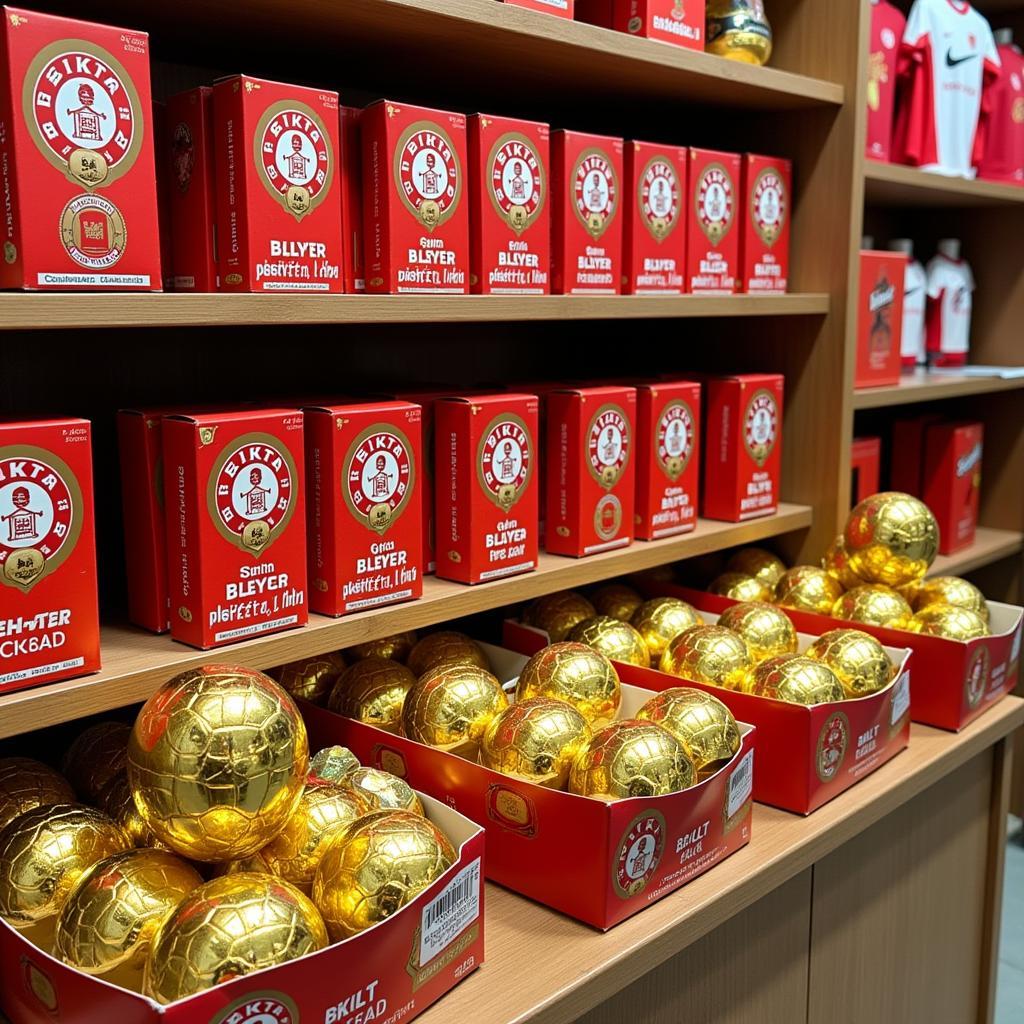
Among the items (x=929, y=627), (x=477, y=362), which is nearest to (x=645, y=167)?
(x=477, y=362)

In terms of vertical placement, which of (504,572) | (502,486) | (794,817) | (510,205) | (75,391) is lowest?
(794,817)

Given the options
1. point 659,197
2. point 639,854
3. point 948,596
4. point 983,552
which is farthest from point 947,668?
point 983,552

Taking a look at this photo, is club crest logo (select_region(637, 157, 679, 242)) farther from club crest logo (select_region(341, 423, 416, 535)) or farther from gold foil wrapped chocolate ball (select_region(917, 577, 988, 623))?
gold foil wrapped chocolate ball (select_region(917, 577, 988, 623))

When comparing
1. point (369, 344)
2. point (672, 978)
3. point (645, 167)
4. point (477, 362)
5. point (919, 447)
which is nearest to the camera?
point (672, 978)

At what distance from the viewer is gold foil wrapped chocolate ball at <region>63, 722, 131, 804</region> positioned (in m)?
1.24

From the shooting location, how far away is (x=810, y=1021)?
1.49 m

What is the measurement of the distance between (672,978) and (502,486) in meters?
0.65

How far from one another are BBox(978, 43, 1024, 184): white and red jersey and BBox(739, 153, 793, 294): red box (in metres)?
0.92

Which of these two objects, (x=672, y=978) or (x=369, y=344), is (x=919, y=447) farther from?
(x=672, y=978)

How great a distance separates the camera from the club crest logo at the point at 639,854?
1138 millimetres

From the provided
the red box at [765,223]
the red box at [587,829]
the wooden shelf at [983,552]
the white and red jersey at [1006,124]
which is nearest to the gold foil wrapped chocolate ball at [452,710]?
the red box at [587,829]

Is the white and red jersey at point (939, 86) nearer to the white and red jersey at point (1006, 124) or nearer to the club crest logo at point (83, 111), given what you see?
the white and red jersey at point (1006, 124)

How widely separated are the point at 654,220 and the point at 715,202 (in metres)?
0.17

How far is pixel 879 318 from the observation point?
2158 millimetres
